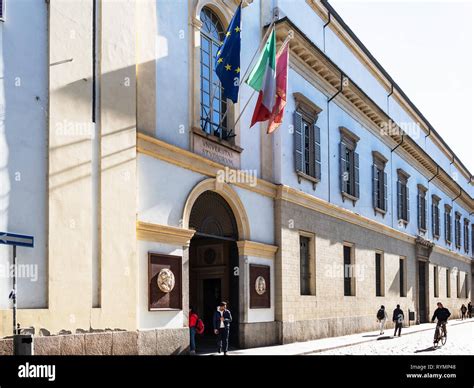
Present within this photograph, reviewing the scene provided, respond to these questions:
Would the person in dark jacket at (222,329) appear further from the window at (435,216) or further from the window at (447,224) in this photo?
the window at (447,224)

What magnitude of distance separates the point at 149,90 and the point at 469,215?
49501 millimetres

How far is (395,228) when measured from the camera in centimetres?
3431

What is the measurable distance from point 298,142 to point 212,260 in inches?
218

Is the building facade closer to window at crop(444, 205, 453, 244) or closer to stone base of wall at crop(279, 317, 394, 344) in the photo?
stone base of wall at crop(279, 317, 394, 344)

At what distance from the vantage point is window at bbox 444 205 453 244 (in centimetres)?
4788

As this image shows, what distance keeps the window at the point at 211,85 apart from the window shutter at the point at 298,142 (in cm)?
427

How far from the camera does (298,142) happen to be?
76.6 ft

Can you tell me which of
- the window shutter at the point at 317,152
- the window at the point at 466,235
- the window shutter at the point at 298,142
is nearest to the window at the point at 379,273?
the window shutter at the point at 317,152

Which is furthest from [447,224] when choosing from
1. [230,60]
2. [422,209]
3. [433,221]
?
[230,60]

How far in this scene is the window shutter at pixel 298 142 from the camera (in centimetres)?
2313

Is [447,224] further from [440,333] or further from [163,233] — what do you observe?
[163,233]

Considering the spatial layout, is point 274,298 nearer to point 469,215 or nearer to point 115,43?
point 115,43

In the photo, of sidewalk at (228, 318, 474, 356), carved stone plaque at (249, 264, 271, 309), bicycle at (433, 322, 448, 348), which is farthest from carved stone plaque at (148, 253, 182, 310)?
bicycle at (433, 322, 448, 348)

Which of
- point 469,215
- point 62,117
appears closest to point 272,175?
point 62,117
